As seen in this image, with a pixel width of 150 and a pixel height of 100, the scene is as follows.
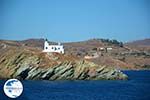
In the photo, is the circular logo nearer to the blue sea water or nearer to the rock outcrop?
the blue sea water

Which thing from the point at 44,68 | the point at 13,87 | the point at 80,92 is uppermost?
the point at 13,87

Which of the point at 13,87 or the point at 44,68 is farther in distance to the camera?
the point at 44,68

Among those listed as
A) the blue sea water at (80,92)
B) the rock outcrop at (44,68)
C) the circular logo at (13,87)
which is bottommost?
the blue sea water at (80,92)

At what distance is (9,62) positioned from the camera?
7294 cm

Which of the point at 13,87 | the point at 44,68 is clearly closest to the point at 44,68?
the point at 44,68

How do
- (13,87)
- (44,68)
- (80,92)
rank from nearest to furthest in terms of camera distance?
(13,87) < (80,92) < (44,68)

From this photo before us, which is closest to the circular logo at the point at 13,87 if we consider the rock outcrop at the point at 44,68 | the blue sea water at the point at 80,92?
the blue sea water at the point at 80,92

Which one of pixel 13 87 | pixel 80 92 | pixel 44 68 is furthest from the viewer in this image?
pixel 44 68

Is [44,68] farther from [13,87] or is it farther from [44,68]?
[13,87]

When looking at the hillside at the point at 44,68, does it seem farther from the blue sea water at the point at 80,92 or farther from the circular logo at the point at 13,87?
the circular logo at the point at 13,87

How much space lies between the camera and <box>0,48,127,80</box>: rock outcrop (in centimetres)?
7119

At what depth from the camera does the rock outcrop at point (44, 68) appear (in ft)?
234

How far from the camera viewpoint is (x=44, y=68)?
7194 cm

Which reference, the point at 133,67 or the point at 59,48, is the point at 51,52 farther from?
the point at 133,67
